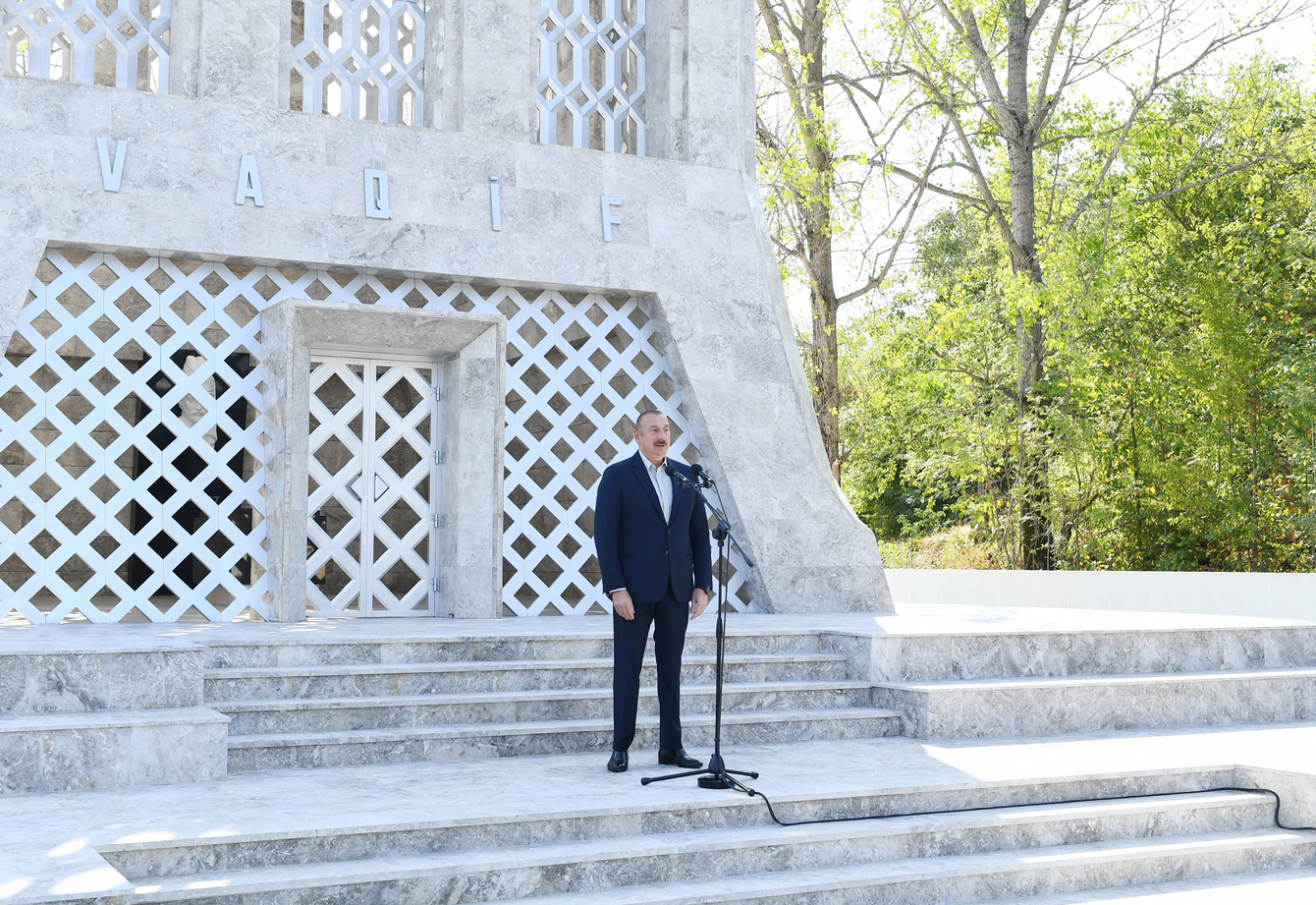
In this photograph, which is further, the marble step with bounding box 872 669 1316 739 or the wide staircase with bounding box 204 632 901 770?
the marble step with bounding box 872 669 1316 739

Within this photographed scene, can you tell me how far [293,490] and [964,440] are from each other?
8857mm

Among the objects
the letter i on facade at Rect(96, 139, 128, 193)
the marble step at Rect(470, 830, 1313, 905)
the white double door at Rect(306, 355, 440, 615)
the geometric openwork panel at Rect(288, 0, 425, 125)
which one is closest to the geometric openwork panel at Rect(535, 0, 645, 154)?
the geometric openwork panel at Rect(288, 0, 425, 125)

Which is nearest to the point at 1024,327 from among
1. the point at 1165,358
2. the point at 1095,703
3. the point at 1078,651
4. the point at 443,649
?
the point at 1165,358

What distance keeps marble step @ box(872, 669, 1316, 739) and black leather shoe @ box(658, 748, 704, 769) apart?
4.42 ft

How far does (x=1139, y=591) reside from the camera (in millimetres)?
10031

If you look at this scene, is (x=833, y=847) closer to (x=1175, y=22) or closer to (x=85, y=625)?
(x=85, y=625)

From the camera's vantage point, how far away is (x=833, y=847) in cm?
416

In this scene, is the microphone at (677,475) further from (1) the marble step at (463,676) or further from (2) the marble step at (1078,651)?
(2) the marble step at (1078,651)

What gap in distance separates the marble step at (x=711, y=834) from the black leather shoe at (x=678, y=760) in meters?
0.61

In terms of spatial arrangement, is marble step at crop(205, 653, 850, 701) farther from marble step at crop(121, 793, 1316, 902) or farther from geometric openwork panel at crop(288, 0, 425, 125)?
geometric openwork panel at crop(288, 0, 425, 125)

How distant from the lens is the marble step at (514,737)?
16.2 feet

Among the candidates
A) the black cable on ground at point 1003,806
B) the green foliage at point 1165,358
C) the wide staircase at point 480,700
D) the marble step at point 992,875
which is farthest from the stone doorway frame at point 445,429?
the green foliage at point 1165,358

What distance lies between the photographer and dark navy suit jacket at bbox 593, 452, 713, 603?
486 centimetres

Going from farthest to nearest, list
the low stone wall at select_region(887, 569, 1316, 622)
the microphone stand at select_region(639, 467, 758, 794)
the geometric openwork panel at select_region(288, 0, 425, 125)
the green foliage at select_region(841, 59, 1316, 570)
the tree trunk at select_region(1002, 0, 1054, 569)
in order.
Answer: the tree trunk at select_region(1002, 0, 1054, 569) < the green foliage at select_region(841, 59, 1316, 570) < the low stone wall at select_region(887, 569, 1316, 622) < the geometric openwork panel at select_region(288, 0, 425, 125) < the microphone stand at select_region(639, 467, 758, 794)
